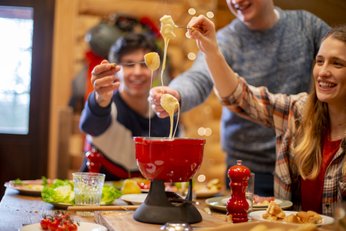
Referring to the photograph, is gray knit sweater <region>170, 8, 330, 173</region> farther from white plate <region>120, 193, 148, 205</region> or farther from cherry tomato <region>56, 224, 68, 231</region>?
cherry tomato <region>56, 224, 68, 231</region>

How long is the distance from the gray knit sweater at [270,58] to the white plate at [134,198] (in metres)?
0.75

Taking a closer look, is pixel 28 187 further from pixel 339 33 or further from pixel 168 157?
pixel 339 33

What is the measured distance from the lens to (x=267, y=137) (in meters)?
3.01

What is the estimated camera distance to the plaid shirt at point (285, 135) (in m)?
2.16

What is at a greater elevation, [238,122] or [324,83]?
[324,83]

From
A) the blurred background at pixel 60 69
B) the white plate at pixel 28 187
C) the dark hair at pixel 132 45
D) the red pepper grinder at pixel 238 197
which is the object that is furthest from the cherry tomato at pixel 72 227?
the blurred background at pixel 60 69

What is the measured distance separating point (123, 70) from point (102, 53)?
145 cm

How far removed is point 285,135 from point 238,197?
0.67 m

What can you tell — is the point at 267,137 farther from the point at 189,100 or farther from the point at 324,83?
the point at 324,83

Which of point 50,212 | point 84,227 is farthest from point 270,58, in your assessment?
point 84,227

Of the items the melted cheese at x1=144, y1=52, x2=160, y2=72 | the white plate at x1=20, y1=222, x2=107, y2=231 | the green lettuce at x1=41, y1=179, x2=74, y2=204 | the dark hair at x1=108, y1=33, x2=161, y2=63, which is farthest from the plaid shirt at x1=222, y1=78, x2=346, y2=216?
the dark hair at x1=108, y1=33, x2=161, y2=63

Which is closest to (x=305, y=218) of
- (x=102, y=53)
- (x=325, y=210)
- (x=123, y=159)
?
(x=325, y=210)

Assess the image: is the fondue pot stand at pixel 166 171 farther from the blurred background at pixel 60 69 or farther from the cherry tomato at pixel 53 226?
the blurred background at pixel 60 69

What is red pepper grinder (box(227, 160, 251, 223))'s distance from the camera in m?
1.79
